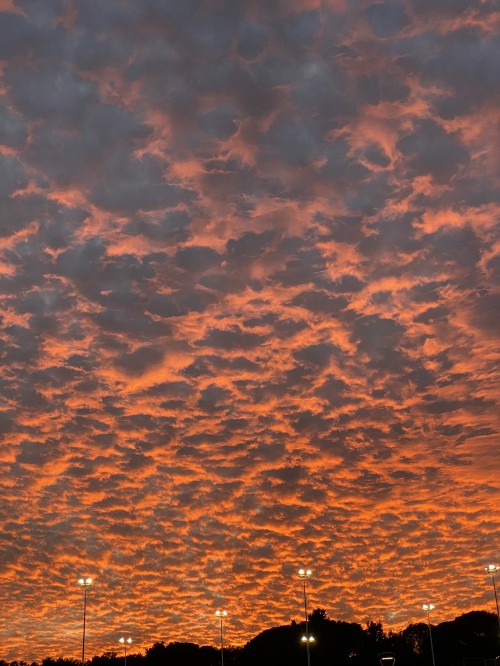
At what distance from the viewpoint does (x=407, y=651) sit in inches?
6447

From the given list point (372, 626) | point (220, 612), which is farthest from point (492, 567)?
point (372, 626)

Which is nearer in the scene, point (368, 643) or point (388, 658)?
point (388, 658)

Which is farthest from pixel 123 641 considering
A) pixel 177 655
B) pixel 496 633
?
pixel 496 633

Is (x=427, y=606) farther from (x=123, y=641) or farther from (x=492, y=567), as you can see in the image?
(x=123, y=641)

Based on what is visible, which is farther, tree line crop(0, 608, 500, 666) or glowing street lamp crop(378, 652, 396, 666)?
tree line crop(0, 608, 500, 666)

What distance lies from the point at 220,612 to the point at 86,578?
42765 millimetres

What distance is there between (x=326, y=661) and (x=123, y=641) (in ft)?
134

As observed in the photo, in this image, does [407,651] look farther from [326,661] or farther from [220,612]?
[220,612]

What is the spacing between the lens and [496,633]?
162500 millimetres

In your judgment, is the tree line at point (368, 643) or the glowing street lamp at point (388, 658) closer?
the glowing street lamp at point (388, 658)

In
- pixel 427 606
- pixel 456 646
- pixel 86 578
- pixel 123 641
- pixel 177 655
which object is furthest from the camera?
pixel 177 655

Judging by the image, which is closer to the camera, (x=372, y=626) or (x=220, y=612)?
(x=220, y=612)

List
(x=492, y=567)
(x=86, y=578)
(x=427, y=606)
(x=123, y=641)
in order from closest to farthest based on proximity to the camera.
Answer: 1. (x=86, y=578)
2. (x=492, y=567)
3. (x=427, y=606)
4. (x=123, y=641)

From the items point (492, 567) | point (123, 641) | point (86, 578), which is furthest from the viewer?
point (123, 641)
